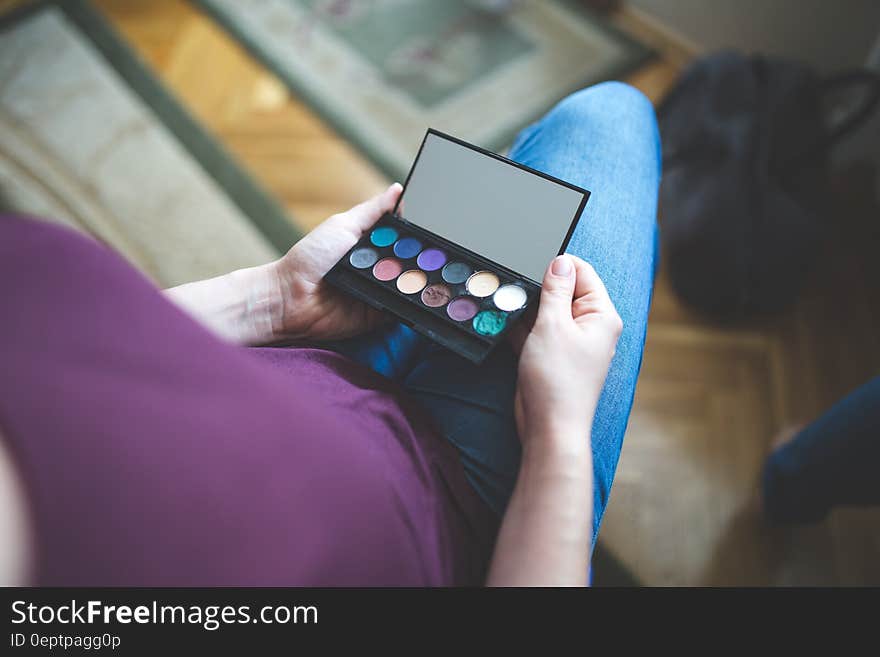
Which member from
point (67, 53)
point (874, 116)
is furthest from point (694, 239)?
point (67, 53)

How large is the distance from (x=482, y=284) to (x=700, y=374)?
0.62 metres

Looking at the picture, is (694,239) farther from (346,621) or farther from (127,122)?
(127,122)

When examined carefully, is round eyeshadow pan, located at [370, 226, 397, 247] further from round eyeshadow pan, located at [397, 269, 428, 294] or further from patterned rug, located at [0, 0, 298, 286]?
patterned rug, located at [0, 0, 298, 286]

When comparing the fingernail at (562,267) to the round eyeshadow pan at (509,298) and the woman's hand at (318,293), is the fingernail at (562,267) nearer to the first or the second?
the round eyeshadow pan at (509,298)

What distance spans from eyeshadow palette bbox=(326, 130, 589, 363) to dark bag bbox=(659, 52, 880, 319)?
1.97 feet

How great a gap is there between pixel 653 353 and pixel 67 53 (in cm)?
150

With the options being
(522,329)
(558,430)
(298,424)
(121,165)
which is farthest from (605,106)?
(121,165)

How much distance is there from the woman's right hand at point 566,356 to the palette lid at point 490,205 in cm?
5

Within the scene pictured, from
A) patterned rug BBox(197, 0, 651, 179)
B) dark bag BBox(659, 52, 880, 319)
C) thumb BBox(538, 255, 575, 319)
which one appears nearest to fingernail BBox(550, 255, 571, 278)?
thumb BBox(538, 255, 575, 319)

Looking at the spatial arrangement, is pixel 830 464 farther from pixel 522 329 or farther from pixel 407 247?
pixel 407 247

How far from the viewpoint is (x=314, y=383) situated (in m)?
0.54

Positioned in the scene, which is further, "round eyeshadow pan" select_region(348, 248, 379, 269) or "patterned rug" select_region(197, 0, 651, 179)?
"patterned rug" select_region(197, 0, 651, 179)

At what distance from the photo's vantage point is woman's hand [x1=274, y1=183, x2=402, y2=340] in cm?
62

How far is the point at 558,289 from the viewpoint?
562mm
